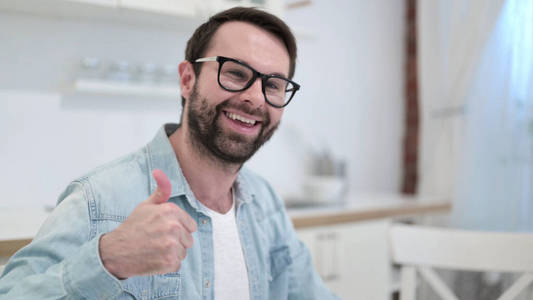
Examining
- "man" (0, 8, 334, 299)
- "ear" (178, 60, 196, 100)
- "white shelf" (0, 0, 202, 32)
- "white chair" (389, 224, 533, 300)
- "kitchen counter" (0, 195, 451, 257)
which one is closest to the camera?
"man" (0, 8, 334, 299)

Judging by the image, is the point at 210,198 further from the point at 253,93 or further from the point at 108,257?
the point at 108,257

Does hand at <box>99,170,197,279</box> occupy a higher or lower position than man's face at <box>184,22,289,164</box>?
lower

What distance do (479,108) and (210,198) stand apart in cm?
191

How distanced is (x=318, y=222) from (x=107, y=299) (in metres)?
1.31

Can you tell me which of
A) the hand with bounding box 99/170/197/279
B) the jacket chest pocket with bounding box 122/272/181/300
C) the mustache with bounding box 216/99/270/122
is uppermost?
the mustache with bounding box 216/99/270/122

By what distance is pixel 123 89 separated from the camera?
198 centimetres

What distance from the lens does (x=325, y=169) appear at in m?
2.68

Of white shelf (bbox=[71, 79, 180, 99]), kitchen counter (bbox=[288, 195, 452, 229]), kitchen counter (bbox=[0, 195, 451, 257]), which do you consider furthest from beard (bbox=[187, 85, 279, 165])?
white shelf (bbox=[71, 79, 180, 99])

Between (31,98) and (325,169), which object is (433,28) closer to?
(325,169)

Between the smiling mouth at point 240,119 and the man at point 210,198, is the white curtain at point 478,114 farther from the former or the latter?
the smiling mouth at point 240,119

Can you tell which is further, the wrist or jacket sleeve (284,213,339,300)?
jacket sleeve (284,213,339,300)

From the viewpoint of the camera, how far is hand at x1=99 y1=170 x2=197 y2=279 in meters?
0.67

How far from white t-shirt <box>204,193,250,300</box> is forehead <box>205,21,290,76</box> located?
1.20ft

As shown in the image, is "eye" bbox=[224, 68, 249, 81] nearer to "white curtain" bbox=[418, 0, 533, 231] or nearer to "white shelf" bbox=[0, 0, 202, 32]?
"white shelf" bbox=[0, 0, 202, 32]
